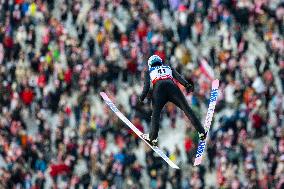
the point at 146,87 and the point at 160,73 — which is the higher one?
the point at 160,73

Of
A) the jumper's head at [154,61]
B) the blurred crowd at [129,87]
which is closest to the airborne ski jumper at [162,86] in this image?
the jumper's head at [154,61]

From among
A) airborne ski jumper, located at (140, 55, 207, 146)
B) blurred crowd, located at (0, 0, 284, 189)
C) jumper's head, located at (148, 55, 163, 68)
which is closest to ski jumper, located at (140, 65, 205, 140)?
airborne ski jumper, located at (140, 55, 207, 146)

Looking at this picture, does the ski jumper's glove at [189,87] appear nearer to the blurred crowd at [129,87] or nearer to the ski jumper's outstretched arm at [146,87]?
the ski jumper's outstretched arm at [146,87]

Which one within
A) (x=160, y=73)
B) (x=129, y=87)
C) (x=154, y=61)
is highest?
(x=129, y=87)

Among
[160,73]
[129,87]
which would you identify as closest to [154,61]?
[160,73]

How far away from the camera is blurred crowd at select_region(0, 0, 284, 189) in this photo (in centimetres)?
2194

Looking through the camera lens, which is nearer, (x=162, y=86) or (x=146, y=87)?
(x=146, y=87)

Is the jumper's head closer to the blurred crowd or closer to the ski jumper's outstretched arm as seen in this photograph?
the ski jumper's outstretched arm

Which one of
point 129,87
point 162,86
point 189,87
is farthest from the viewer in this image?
point 129,87

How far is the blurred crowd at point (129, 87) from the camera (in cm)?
2194

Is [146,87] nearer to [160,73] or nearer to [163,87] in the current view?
[160,73]

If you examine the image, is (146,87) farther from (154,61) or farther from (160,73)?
(154,61)

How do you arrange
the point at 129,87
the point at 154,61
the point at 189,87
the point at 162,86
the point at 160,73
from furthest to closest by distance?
the point at 129,87
the point at 162,86
the point at 160,73
the point at 189,87
the point at 154,61

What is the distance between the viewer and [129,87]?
2575 cm
